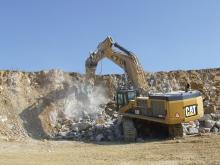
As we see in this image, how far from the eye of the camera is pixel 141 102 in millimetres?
20297

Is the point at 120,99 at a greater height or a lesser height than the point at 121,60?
lesser

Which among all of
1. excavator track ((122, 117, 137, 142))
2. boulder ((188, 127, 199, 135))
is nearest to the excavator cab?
excavator track ((122, 117, 137, 142))

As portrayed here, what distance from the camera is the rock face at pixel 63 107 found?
71.7 ft

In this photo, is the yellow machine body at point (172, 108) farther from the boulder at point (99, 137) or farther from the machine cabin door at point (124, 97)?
the boulder at point (99, 137)

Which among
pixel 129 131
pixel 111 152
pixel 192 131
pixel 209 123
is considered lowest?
pixel 111 152

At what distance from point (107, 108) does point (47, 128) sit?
3476 mm

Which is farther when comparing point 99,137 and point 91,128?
point 91,128

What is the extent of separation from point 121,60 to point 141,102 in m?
3.61

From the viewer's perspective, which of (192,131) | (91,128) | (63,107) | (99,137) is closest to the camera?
(192,131)

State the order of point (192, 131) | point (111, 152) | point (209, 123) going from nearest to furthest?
point (111, 152) → point (192, 131) → point (209, 123)

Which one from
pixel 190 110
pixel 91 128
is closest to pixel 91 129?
pixel 91 128

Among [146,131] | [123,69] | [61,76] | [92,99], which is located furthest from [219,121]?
[61,76]

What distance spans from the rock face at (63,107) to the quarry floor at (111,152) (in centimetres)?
190

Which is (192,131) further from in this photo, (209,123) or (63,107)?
(63,107)
